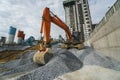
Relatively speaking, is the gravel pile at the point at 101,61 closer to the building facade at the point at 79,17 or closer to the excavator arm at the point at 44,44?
the excavator arm at the point at 44,44

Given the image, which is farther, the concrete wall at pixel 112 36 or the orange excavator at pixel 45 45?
the orange excavator at pixel 45 45

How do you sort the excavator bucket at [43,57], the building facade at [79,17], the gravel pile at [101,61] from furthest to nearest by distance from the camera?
1. the building facade at [79,17]
2. the excavator bucket at [43,57]
3. the gravel pile at [101,61]

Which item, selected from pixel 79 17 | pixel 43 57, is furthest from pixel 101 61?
pixel 79 17

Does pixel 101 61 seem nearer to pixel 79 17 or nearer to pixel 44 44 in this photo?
pixel 44 44

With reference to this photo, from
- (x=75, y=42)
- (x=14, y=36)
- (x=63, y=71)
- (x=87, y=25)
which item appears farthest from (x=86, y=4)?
(x=63, y=71)

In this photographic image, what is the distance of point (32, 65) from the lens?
36.8 feet

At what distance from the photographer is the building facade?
59597 millimetres

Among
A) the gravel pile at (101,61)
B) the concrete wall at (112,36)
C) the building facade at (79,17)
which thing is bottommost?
the gravel pile at (101,61)

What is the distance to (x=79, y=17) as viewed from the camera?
63125 millimetres

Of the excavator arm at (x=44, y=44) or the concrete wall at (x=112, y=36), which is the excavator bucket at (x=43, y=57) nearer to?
the excavator arm at (x=44, y=44)

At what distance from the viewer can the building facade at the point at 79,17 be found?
59597 millimetres

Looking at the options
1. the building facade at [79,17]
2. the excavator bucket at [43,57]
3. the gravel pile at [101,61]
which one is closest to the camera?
the gravel pile at [101,61]

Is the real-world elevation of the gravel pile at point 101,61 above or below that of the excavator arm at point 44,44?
below

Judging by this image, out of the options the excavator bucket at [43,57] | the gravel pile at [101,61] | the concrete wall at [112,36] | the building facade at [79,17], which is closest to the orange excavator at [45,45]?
the excavator bucket at [43,57]
